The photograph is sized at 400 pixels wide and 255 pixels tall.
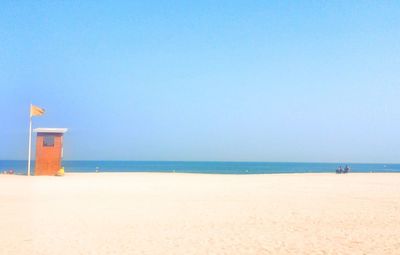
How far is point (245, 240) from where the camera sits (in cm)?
930

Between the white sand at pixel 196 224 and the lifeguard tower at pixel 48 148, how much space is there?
11.2 meters

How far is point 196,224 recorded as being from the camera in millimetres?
11258

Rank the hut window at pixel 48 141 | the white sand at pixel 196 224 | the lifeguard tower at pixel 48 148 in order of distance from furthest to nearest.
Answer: the hut window at pixel 48 141 → the lifeguard tower at pixel 48 148 → the white sand at pixel 196 224

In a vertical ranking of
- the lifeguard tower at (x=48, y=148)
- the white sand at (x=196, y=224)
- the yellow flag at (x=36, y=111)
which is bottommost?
the white sand at (x=196, y=224)

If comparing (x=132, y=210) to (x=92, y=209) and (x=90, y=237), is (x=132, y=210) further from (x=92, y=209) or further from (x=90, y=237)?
(x=90, y=237)

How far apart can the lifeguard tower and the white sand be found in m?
11.2

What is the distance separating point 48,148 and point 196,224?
66.4 feet

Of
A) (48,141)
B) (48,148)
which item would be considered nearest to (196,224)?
(48,148)

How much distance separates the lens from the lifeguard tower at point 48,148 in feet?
94.6

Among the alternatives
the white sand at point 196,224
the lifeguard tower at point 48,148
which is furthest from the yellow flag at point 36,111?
the white sand at point 196,224

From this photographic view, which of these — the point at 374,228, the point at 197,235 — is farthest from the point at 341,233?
the point at 197,235

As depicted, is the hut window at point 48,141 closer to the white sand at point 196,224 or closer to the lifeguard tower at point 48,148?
the lifeguard tower at point 48,148

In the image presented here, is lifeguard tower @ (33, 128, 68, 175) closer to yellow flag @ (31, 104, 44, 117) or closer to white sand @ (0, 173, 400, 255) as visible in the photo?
yellow flag @ (31, 104, 44, 117)

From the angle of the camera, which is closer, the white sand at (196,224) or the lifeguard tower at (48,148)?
the white sand at (196,224)
